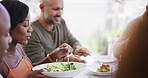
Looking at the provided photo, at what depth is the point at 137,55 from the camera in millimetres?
360

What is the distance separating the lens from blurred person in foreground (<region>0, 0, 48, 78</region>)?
139cm

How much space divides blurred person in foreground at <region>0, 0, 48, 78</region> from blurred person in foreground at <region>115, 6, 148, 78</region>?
1088 mm

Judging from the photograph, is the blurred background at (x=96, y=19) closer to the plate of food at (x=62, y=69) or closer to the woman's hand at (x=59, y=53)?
the woman's hand at (x=59, y=53)

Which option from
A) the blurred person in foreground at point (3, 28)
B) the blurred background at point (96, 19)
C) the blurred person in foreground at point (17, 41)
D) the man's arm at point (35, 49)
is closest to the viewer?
the blurred person in foreground at point (3, 28)

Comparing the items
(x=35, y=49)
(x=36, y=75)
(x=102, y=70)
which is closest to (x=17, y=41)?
(x=36, y=75)

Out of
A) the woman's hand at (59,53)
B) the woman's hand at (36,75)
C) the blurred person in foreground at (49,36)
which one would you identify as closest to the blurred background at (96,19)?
the blurred person in foreground at (49,36)

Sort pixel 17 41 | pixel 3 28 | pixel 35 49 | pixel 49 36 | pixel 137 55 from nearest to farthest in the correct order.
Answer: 1. pixel 137 55
2. pixel 3 28
3. pixel 17 41
4. pixel 35 49
5. pixel 49 36

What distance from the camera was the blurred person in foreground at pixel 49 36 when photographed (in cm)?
195

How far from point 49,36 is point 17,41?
66 cm

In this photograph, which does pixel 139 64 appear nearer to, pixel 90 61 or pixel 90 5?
pixel 90 61

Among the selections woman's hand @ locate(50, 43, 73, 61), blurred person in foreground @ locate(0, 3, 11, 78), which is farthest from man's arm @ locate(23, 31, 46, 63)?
blurred person in foreground @ locate(0, 3, 11, 78)

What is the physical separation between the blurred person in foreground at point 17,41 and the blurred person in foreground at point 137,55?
→ 109cm

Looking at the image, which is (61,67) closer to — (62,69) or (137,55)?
(62,69)

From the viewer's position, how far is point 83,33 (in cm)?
351
